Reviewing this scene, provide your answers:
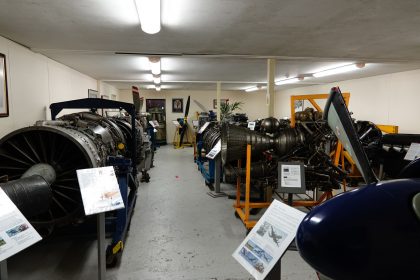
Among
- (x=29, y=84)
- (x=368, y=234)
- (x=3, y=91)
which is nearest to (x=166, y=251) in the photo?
(x=368, y=234)

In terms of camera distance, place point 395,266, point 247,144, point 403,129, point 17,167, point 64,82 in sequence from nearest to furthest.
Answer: point 395,266 → point 17,167 → point 247,144 → point 64,82 → point 403,129

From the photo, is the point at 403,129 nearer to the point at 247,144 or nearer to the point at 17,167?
the point at 247,144

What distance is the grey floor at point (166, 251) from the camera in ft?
8.62

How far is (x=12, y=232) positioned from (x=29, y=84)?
3.99m

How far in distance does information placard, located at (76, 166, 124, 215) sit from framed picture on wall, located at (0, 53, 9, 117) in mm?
2570

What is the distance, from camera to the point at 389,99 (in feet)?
25.6

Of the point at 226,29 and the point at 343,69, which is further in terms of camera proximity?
the point at 343,69

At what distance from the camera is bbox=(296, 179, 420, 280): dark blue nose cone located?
629 millimetres

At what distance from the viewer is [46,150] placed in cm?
262

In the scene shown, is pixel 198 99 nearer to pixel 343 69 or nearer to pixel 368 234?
pixel 343 69

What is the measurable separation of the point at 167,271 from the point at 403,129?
24.8 feet

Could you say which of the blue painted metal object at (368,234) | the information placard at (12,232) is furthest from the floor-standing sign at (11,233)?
the blue painted metal object at (368,234)

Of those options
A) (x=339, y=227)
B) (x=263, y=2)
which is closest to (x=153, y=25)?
(x=263, y=2)

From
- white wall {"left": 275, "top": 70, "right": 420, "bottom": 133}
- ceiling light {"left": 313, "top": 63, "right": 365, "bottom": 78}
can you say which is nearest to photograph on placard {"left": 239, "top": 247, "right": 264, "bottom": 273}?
ceiling light {"left": 313, "top": 63, "right": 365, "bottom": 78}
